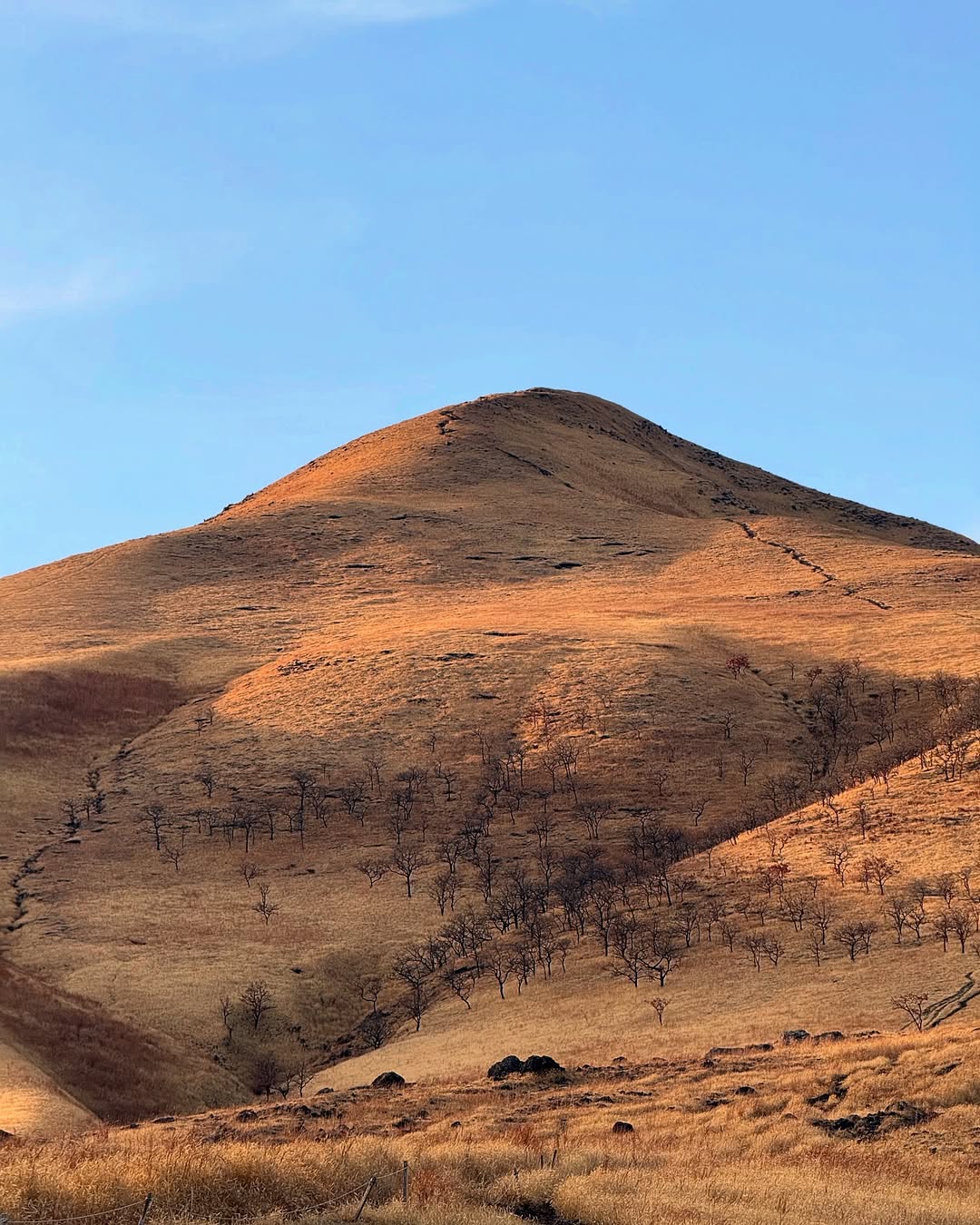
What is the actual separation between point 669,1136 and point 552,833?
4626 centimetres

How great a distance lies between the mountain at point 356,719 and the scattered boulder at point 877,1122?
68.8 ft

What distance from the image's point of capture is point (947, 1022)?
3516 centimetres

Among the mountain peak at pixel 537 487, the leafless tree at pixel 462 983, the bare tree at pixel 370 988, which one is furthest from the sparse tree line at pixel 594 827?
the mountain peak at pixel 537 487

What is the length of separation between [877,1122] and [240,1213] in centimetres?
1410

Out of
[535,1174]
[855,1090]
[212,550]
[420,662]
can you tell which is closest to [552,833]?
[420,662]

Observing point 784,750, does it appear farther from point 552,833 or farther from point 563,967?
point 563,967

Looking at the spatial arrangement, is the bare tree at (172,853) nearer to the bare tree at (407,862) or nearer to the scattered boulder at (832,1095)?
the bare tree at (407,862)

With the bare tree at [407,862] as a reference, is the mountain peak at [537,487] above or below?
above

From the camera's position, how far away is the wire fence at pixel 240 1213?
1456 centimetres

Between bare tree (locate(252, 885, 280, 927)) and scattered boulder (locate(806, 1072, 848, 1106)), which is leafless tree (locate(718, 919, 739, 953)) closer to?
bare tree (locate(252, 885, 280, 927))

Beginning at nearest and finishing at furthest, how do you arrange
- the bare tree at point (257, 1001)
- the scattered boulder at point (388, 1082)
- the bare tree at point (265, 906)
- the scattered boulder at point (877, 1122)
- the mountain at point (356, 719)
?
the scattered boulder at point (877, 1122) < the scattered boulder at point (388, 1082) < the bare tree at point (257, 1001) < the mountain at point (356, 719) < the bare tree at point (265, 906)

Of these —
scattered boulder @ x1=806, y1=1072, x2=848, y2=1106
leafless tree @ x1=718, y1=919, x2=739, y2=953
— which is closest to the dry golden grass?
scattered boulder @ x1=806, y1=1072, x2=848, y2=1106

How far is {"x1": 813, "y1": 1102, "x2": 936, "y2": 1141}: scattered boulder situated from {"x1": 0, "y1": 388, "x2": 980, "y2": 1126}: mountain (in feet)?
68.8

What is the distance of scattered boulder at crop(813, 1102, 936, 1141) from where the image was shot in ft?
79.6
